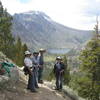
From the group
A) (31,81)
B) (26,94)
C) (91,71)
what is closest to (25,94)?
(26,94)

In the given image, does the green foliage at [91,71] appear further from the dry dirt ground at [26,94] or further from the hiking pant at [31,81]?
the hiking pant at [31,81]

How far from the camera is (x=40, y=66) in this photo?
18.3m

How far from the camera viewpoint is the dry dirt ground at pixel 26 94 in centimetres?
1485

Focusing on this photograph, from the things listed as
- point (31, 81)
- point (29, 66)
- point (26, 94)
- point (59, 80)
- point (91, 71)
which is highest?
point (29, 66)

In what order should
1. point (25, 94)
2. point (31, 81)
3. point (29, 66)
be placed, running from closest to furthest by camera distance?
point (29, 66)
point (25, 94)
point (31, 81)

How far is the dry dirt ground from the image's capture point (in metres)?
14.9

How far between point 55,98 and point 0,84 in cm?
370

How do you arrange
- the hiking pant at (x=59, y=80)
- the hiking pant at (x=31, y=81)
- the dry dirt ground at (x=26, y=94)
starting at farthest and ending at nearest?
the hiking pant at (x=59, y=80), the hiking pant at (x=31, y=81), the dry dirt ground at (x=26, y=94)

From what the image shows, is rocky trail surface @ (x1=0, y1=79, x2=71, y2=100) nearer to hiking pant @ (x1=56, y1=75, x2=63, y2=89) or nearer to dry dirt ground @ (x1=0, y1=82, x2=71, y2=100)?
dry dirt ground @ (x1=0, y1=82, x2=71, y2=100)

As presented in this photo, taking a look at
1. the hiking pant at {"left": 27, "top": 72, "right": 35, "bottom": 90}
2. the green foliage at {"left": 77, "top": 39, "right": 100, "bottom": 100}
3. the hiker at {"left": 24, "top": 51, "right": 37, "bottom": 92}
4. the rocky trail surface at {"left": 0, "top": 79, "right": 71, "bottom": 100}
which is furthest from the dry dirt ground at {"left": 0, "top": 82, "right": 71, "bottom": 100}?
the green foliage at {"left": 77, "top": 39, "right": 100, "bottom": 100}

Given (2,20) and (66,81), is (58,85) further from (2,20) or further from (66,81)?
(66,81)

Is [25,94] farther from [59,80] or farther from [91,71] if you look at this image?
[91,71]

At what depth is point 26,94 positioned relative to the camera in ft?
51.9

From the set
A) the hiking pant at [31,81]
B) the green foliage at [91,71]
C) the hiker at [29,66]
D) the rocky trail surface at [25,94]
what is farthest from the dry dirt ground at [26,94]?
the green foliage at [91,71]
